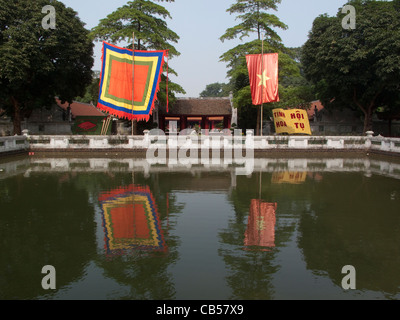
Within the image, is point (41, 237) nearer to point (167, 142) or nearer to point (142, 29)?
point (167, 142)

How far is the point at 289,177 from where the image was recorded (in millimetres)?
12625

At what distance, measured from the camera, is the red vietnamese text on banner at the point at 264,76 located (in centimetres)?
1841

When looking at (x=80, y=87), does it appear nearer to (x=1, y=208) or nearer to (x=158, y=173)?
(x=158, y=173)

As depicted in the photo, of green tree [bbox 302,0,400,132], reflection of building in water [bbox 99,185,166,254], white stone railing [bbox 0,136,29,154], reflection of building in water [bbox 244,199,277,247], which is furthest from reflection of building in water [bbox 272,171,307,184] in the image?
white stone railing [bbox 0,136,29,154]

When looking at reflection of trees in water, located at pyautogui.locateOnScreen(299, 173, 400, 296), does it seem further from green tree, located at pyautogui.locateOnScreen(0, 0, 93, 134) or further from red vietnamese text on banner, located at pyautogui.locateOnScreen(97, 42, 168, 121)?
green tree, located at pyautogui.locateOnScreen(0, 0, 93, 134)

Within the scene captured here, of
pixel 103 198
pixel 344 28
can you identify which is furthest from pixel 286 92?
pixel 103 198

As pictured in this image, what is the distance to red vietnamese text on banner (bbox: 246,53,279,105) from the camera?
18406 millimetres

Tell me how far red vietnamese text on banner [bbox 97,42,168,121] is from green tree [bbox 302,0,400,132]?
12032mm

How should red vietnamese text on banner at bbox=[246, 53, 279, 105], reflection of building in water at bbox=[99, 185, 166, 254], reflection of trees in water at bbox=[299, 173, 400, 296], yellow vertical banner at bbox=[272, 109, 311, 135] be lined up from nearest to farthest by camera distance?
reflection of trees in water at bbox=[299, 173, 400, 296]
reflection of building in water at bbox=[99, 185, 166, 254]
red vietnamese text on banner at bbox=[246, 53, 279, 105]
yellow vertical banner at bbox=[272, 109, 311, 135]

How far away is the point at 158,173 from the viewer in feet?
44.0

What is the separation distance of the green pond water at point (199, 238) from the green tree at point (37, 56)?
11.5m

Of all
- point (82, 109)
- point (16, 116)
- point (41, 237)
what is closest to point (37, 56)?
point (16, 116)
